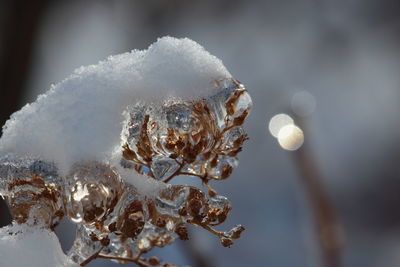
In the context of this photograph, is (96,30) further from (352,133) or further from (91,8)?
(352,133)

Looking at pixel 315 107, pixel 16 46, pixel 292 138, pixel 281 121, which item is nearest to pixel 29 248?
pixel 292 138

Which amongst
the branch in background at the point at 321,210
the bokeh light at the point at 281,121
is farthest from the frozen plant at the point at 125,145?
the bokeh light at the point at 281,121

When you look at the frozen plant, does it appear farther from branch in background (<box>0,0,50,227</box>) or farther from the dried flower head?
branch in background (<box>0,0,50,227</box>)

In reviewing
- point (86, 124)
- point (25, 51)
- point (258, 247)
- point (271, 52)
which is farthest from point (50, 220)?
point (271, 52)

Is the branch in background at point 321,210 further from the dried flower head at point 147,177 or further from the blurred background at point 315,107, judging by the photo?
the blurred background at point 315,107

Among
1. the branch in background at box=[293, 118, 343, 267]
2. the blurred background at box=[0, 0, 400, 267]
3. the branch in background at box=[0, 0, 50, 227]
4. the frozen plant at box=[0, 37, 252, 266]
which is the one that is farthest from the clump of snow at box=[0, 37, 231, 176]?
the blurred background at box=[0, 0, 400, 267]

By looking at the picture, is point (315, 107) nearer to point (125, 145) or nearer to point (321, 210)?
Answer: point (321, 210)
